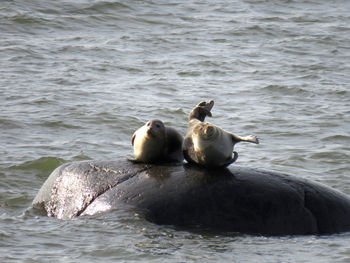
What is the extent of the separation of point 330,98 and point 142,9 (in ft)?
25.7

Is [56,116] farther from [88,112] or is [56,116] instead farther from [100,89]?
[100,89]

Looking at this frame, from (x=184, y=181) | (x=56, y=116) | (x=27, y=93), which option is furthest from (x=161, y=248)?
(x=27, y=93)

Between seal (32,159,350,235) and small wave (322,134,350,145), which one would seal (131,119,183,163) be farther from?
small wave (322,134,350,145)

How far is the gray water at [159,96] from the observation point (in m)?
6.49

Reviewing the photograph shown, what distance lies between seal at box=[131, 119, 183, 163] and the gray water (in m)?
0.77

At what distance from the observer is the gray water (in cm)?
649

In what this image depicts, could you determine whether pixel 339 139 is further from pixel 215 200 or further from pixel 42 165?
pixel 215 200

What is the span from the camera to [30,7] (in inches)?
782

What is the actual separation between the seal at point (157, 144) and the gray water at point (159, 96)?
0.77 metres

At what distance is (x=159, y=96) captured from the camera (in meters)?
14.1

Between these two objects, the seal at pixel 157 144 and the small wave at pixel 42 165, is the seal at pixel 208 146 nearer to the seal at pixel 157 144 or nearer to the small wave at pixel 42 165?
the seal at pixel 157 144

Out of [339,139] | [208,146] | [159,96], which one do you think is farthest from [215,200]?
[159,96]

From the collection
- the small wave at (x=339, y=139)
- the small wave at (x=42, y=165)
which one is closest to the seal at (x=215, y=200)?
the small wave at (x=42, y=165)

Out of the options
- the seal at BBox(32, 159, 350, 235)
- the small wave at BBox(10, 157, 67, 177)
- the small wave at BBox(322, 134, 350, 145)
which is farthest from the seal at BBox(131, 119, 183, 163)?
the small wave at BBox(322, 134, 350, 145)
